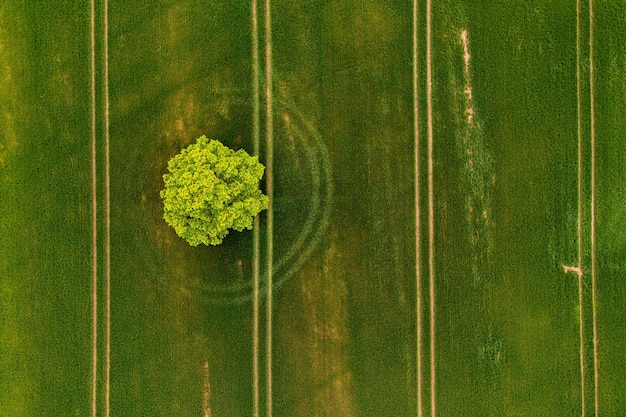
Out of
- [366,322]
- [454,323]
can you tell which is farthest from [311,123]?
[454,323]

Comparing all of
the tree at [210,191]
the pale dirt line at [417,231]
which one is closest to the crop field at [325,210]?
the pale dirt line at [417,231]

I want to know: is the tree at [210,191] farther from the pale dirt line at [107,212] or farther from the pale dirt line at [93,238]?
the pale dirt line at [93,238]

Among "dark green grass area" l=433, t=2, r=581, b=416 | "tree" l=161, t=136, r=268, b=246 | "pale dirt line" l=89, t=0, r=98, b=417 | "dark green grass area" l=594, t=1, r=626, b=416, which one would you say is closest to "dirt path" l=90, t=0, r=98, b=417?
"pale dirt line" l=89, t=0, r=98, b=417

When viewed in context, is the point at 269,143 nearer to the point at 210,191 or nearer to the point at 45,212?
the point at 210,191

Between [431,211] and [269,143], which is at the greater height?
[269,143]

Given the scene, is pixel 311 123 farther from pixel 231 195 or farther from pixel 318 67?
pixel 231 195

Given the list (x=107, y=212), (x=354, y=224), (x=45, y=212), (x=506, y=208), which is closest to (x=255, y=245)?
(x=354, y=224)
